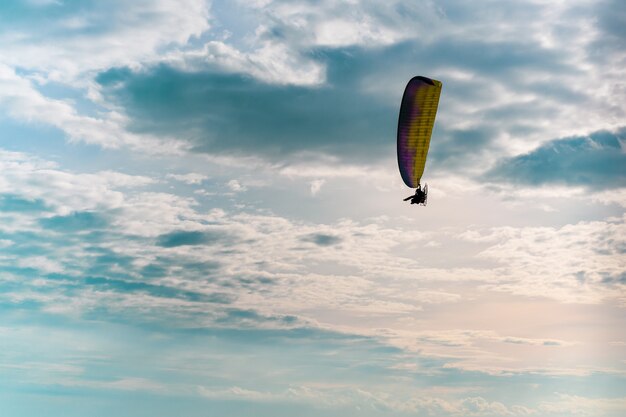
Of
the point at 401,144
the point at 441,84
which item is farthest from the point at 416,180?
the point at 441,84

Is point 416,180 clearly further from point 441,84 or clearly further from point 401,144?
point 441,84

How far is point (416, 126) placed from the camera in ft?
352

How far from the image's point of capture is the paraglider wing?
106 metres

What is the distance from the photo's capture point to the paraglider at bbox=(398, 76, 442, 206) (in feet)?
347

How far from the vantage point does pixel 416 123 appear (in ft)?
352

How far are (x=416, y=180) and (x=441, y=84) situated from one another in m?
12.1

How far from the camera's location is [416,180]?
365 ft

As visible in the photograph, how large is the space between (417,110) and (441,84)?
3925 mm

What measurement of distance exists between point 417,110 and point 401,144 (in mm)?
4466

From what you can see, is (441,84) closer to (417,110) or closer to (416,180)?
(417,110)

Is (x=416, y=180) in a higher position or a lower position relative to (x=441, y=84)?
lower

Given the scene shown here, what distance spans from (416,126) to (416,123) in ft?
1.23

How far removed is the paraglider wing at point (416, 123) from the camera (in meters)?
106

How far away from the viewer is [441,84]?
106 meters
